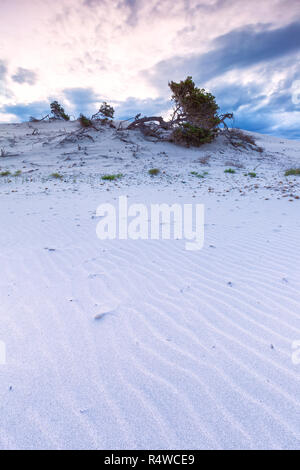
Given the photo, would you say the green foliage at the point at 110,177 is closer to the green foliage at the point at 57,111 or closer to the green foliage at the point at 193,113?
the green foliage at the point at 193,113

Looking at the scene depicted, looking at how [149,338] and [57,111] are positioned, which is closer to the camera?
[149,338]

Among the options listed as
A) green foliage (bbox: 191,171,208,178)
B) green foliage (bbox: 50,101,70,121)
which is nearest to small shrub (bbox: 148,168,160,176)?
green foliage (bbox: 191,171,208,178)

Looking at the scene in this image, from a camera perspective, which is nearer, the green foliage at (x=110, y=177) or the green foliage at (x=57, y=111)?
the green foliage at (x=110, y=177)

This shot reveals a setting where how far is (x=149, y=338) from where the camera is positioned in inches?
72.8

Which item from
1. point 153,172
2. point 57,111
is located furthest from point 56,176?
point 57,111

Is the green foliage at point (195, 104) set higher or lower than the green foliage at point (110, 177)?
higher

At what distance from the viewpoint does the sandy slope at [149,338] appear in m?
1.28

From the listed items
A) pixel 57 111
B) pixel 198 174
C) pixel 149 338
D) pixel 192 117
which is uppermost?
pixel 57 111

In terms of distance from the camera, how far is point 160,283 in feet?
8.59

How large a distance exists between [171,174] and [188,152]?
529 centimetres

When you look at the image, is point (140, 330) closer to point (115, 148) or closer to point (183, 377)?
point (183, 377)

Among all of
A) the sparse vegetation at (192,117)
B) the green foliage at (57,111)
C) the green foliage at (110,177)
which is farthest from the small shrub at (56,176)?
the green foliage at (57,111)

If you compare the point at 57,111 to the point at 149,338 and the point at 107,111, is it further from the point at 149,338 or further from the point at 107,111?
the point at 149,338

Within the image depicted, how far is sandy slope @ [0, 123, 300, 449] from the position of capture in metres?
1.28
